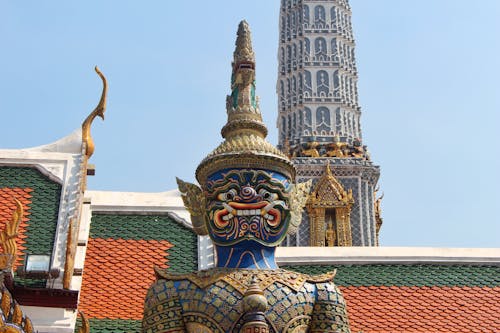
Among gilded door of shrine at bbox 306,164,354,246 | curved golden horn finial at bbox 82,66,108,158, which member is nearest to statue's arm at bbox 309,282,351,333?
curved golden horn finial at bbox 82,66,108,158

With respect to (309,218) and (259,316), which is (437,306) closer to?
(259,316)

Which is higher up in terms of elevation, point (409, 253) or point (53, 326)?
point (409, 253)

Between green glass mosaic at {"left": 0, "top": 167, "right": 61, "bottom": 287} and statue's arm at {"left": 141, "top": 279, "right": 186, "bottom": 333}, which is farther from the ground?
green glass mosaic at {"left": 0, "top": 167, "right": 61, "bottom": 287}

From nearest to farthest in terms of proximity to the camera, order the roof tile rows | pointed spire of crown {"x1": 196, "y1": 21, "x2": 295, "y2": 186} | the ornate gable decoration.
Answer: pointed spire of crown {"x1": 196, "y1": 21, "x2": 295, "y2": 186}, the roof tile rows, the ornate gable decoration

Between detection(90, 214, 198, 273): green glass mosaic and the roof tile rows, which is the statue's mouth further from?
detection(90, 214, 198, 273): green glass mosaic

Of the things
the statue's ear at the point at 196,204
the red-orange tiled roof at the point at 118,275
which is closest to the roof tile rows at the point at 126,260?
the red-orange tiled roof at the point at 118,275

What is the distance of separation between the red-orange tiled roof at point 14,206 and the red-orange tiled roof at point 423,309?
4.46 metres

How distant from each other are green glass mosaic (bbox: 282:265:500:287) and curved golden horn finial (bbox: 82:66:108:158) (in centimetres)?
336

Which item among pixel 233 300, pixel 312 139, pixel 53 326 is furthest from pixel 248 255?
pixel 312 139

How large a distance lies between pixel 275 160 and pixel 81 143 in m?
5.09

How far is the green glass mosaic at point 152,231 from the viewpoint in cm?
1088

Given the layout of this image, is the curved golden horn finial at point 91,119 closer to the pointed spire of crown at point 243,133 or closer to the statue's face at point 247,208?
the pointed spire of crown at point 243,133

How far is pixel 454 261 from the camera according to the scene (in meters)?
11.4

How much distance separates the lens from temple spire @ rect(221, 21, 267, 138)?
A: 744 cm
